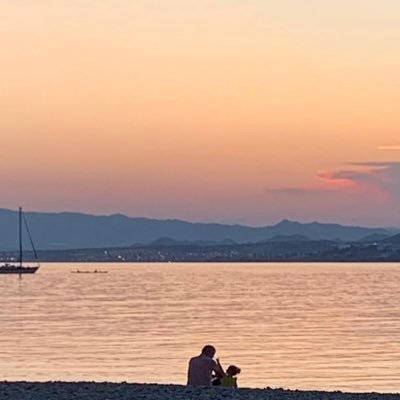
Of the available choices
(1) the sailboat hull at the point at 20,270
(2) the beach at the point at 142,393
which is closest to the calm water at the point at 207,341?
(2) the beach at the point at 142,393

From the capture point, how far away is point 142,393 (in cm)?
1797

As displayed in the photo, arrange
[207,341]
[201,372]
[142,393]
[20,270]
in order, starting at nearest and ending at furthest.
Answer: [142,393], [201,372], [207,341], [20,270]

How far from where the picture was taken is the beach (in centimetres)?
1745

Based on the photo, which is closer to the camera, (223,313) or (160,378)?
(160,378)

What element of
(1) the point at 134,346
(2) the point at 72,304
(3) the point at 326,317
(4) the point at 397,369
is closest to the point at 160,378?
(4) the point at 397,369

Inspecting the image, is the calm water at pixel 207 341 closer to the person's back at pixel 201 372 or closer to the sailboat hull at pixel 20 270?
the person's back at pixel 201 372

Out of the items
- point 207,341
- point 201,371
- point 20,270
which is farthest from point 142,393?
point 20,270

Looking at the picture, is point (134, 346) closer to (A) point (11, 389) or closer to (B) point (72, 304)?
(A) point (11, 389)

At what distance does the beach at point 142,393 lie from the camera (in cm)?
1745

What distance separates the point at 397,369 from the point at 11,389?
64.5ft

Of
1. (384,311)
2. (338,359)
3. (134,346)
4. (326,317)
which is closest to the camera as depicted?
(338,359)

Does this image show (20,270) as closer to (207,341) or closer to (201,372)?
(207,341)

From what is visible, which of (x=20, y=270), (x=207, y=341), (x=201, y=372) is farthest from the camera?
(x=20, y=270)

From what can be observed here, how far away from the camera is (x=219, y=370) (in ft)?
68.1
